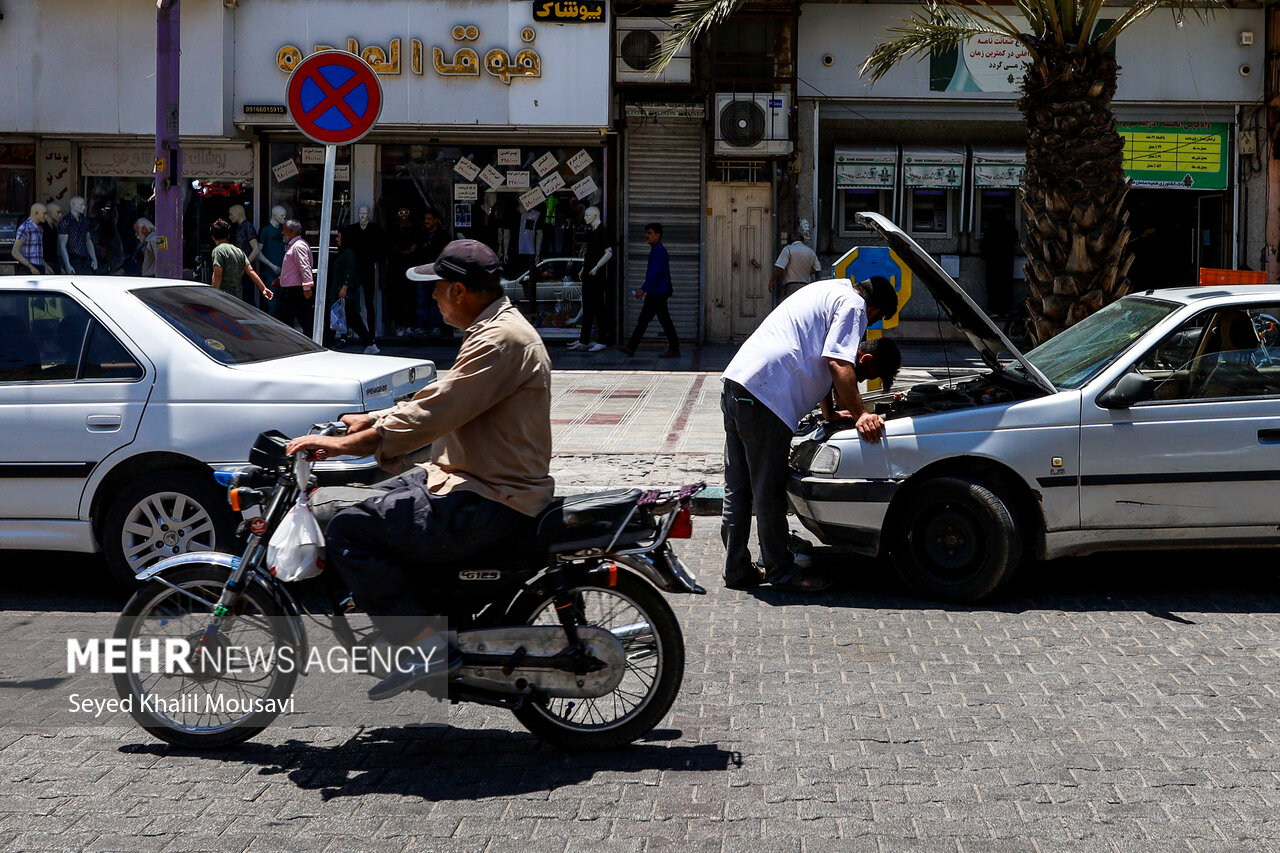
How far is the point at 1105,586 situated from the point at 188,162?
1531cm

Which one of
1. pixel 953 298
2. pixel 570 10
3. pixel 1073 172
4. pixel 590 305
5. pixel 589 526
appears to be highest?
pixel 570 10

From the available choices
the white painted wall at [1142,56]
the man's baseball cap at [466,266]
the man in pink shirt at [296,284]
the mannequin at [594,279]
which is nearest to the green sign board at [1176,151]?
the white painted wall at [1142,56]

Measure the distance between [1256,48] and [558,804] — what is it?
18.2 metres

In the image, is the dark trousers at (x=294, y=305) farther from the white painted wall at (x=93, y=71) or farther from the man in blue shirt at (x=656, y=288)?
the man in blue shirt at (x=656, y=288)

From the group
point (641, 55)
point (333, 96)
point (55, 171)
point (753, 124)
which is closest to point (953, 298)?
point (333, 96)

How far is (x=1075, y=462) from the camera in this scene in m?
6.42

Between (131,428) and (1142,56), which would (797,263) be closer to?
(1142,56)

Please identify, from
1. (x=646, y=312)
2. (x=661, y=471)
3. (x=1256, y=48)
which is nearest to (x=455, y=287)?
(x=661, y=471)

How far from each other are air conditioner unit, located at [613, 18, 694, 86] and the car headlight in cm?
1252

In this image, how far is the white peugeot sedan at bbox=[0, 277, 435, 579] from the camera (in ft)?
20.6

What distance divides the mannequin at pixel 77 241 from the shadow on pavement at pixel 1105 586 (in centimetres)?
1436

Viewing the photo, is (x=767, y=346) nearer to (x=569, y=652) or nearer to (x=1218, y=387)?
(x=1218, y=387)

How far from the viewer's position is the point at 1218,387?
655cm

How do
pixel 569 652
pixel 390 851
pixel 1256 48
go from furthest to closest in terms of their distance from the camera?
pixel 1256 48 → pixel 569 652 → pixel 390 851
